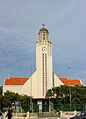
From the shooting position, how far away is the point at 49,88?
6481 cm

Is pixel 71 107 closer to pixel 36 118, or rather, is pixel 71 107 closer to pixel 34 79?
pixel 36 118

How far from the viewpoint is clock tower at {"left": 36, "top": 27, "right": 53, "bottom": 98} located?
212 feet

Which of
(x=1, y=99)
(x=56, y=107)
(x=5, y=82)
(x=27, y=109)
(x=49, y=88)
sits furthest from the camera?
(x=5, y=82)

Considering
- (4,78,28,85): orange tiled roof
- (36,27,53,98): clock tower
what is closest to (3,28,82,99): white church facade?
(36,27,53,98): clock tower

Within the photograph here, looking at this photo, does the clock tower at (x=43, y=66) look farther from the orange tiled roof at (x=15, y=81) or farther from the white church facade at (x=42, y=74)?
the orange tiled roof at (x=15, y=81)

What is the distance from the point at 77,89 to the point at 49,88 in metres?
10.8

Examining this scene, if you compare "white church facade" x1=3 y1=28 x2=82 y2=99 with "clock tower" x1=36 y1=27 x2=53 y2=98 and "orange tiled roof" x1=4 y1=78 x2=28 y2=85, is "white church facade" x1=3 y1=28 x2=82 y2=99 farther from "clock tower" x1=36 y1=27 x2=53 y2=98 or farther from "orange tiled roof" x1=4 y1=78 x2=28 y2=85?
"orange tiled roof" x1=4 y1=78 x2=28 y2=85

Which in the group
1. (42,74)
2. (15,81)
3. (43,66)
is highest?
(43,66)

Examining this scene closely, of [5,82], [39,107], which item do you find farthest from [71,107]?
[5,82]

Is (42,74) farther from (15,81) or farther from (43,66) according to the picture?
(15,81)

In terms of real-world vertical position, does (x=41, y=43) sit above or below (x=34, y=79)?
above

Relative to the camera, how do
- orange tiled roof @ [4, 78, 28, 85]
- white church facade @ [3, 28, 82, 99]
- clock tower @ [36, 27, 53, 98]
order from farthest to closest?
orange tiled roof @ [4, 78, 28, 85] → white church facade @ [3, 28, 82, 99] → clock tower @ [36, 27, 53, 98]

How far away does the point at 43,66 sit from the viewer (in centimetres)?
6556

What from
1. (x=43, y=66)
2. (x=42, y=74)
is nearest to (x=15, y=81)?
(x=42, y=74)
